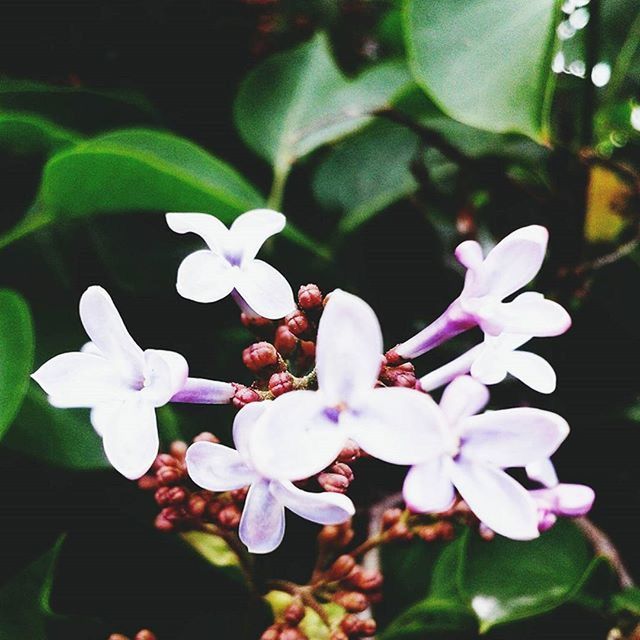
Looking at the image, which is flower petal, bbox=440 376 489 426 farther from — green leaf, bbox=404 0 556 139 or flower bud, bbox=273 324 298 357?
green leaf, bbox=404 0 556 139

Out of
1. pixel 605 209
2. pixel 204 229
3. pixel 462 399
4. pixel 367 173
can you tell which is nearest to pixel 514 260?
pixel 462 399

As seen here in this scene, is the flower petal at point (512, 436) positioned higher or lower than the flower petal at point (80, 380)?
higher

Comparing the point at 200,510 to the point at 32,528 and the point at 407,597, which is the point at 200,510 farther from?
the point at 407,597

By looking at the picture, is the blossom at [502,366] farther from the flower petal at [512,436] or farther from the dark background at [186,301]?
the dark background at [186,301]

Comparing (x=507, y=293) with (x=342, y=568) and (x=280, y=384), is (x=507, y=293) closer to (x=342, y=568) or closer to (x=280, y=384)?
(x=280, y=384)

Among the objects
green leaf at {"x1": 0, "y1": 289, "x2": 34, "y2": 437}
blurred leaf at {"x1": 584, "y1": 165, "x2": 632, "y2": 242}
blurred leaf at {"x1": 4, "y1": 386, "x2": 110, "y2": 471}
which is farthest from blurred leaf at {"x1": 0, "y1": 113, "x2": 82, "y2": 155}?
blurred leaf at {"x1": 584, "y1": 165, "x2": 632, "y2": 242}

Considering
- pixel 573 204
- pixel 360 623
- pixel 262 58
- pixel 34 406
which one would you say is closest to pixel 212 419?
pixel 34 406

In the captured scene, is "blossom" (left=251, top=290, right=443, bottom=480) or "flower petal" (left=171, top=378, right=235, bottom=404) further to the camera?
"flower petal" (left=171, top=378, right=235, bottom=404)

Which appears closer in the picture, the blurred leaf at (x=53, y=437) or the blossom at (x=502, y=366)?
the blossom at (x=502, y=366)

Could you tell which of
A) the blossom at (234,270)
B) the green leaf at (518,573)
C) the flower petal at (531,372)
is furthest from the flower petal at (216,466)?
the green leaf at (518,573)
